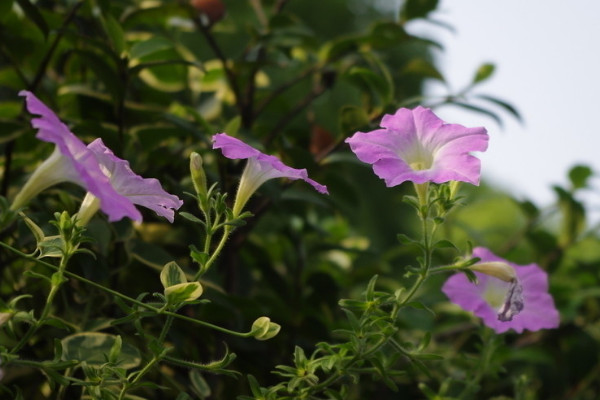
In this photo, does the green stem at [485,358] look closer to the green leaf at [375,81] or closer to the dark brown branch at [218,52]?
the green leaf at [375,81]

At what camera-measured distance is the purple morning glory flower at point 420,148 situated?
0.71 metres

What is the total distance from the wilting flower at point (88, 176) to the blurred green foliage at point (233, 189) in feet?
0.74

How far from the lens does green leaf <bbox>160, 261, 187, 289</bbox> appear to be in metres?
0.69

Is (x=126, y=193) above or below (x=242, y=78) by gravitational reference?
above

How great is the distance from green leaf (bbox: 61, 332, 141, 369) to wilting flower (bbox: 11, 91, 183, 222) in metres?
0.19

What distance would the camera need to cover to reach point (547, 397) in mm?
1597

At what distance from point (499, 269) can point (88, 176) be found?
0.40m

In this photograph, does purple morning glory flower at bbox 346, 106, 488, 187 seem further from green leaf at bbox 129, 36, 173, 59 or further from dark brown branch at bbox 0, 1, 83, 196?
dark brown branch at bbox 0, 1, 83, 196

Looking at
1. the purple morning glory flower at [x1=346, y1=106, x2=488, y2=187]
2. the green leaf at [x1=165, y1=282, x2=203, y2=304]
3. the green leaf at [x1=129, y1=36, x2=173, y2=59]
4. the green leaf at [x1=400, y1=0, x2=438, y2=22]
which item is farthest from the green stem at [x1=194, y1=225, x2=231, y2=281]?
the green leaf at [x1=400, y1=0, x2=438, y2=22]

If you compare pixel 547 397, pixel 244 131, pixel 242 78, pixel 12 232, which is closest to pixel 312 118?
pixel 242 78

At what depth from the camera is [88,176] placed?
0.58m

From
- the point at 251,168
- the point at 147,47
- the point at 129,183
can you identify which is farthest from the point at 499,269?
the point at 147,47

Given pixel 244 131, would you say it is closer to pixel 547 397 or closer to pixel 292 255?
pixel 292 255

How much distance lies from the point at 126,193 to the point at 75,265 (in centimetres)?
32
